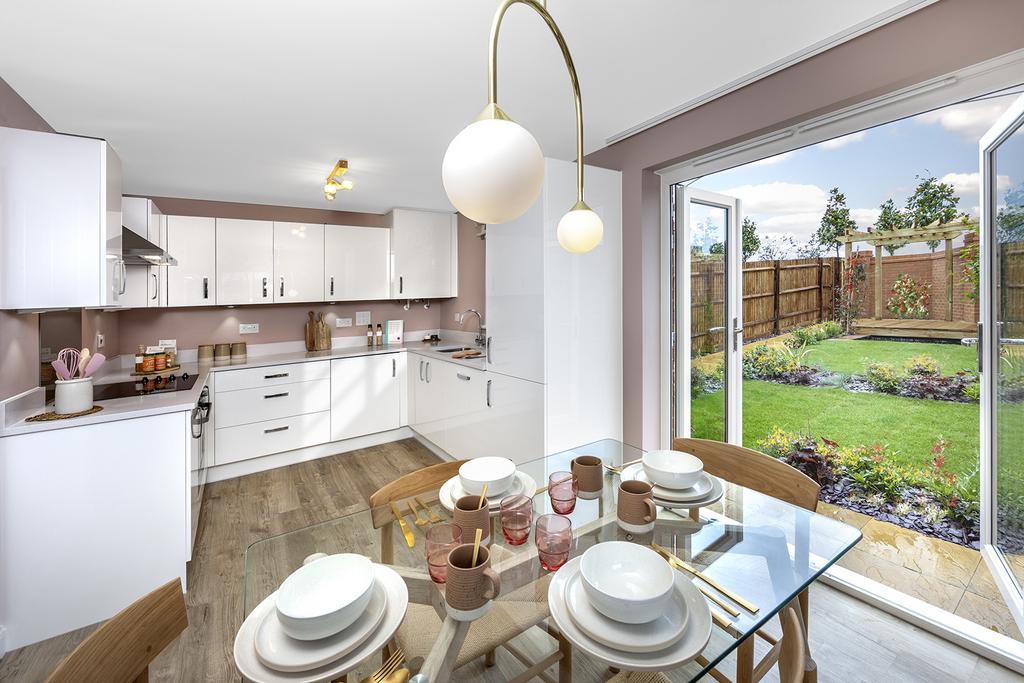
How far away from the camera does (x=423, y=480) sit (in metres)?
1.67

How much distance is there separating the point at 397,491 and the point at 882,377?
2094 mm

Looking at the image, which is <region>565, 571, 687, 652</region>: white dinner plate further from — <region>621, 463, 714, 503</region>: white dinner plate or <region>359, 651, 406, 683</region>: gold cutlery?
<region>621, 463, 714, 503</region>: white dinner plate

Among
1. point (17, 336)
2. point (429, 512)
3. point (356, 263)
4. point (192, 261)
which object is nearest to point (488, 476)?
point (429, 512)

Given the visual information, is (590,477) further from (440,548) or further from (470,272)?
(470,272)

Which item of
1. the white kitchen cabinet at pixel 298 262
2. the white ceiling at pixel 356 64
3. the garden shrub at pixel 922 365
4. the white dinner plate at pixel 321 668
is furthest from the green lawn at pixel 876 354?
the white kitchen cabinet at pixel 298 262

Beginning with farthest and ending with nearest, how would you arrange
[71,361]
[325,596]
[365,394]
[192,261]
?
[365,394]
[192,261]
[71,361]
[325,596]

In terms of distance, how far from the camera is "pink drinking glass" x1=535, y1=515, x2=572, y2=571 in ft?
3.53

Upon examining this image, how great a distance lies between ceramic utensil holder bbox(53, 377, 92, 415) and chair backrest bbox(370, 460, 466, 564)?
1.57m

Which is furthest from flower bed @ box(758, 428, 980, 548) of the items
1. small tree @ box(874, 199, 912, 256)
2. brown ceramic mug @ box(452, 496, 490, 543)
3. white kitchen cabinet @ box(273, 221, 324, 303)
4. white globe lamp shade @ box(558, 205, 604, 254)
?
white kitchen cabinet @ box(273, 221, 324, 303)

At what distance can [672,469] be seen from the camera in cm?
146

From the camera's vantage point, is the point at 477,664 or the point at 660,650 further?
the point at 477,664

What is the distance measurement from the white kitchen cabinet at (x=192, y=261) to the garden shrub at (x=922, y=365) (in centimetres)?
456

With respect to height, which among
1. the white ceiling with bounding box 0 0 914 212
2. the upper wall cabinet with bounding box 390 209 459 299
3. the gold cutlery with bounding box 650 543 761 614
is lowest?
the gold cutlery with bounding box 650 543 761 614

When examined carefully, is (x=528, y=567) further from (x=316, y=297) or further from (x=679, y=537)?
(x=316, y=297)
